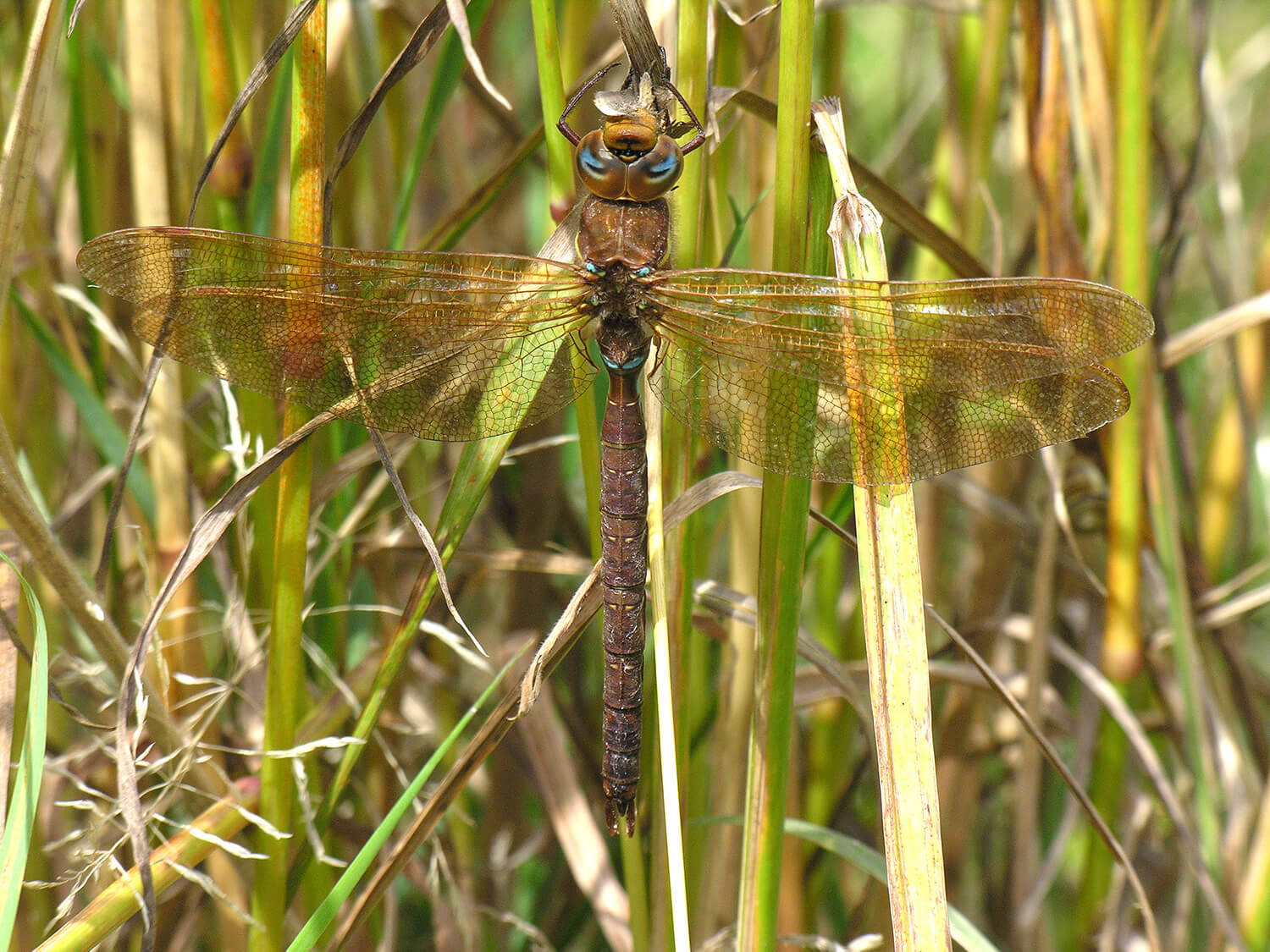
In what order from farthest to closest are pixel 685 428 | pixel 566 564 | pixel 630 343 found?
pixel 566 564 → pixel 630 343 → pixel 685 428

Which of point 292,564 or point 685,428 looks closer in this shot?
point 292,564

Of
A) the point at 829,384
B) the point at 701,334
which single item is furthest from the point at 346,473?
the point at 829,384

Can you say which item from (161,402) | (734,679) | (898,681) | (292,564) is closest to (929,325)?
(898,681)

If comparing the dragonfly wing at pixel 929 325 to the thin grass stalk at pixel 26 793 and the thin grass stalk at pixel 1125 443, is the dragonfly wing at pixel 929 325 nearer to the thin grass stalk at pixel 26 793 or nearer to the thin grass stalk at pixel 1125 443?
the thin grass stalk at pixel 1125 443

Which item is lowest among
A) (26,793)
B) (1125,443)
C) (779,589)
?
(26,793)

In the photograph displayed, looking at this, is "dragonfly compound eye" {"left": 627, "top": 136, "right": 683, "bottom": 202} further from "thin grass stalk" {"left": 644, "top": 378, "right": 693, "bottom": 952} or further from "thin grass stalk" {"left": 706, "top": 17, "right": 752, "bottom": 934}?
"thin grass stalk" {"left": 644, "top": 378, "right": 693, "bottom": 952}

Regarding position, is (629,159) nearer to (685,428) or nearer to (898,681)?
(685,428)

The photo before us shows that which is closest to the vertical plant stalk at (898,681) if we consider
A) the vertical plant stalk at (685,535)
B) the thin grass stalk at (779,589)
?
the thin grass stalk at (779,589)

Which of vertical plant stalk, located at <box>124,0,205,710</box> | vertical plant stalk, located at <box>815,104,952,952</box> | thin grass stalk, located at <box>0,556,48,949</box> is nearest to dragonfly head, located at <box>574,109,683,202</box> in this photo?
vertical plant stalk, located at <box>815,104,952,952</box>
